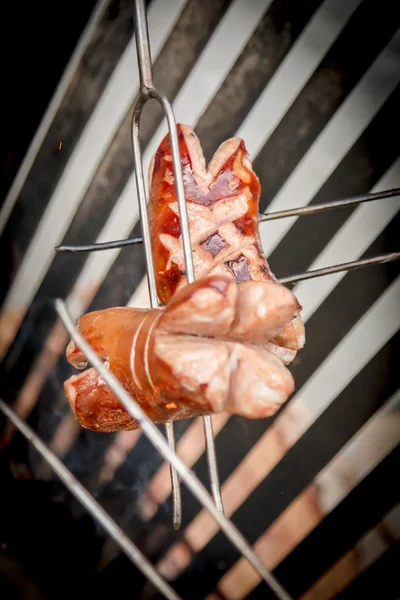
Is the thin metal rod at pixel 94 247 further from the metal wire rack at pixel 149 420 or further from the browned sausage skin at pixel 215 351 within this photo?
the browned sausage skin at pixel 215 351

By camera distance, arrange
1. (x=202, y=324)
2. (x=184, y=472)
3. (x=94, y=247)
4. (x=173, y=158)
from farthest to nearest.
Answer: (x=94, y=247), (x=173, y=158), (x=202, y=324), (x=184, y=472)

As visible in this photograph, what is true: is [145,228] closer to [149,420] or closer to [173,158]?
[173,158]

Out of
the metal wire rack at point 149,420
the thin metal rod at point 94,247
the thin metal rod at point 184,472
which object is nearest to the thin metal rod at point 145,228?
the metal wire rack at point 149,420

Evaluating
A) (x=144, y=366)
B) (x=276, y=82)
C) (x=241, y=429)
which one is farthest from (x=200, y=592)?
(x=276, y=82)

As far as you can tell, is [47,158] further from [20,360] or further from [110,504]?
[110,504]

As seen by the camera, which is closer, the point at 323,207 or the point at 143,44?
the point at 143,44

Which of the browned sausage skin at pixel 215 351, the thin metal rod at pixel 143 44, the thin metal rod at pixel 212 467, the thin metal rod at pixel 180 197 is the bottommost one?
the thin metal rod at pixel 212 467

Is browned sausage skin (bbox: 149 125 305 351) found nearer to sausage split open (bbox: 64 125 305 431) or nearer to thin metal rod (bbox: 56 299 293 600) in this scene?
sausage split open (bbox: 64 125 305 431)

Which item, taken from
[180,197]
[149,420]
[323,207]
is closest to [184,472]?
[149,420]
